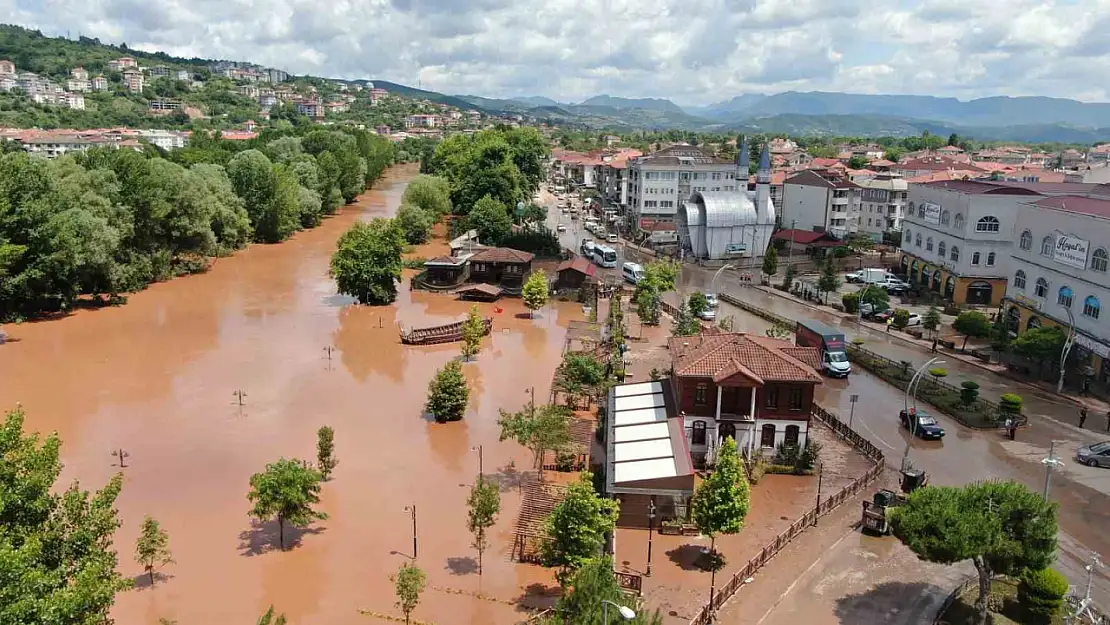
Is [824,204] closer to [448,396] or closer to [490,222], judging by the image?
[490,222]

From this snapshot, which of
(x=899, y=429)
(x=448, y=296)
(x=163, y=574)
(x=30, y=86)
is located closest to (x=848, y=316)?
(x=899, y=429)

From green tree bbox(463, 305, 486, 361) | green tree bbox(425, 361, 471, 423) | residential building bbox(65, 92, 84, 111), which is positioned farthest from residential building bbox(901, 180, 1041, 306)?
residential building bbox(65, 92, 84, 111)

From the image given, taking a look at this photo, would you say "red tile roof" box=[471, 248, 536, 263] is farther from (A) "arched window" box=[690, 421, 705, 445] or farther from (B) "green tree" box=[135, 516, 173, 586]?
→ (B) "green tree" box=[135, 516, 173, 586]

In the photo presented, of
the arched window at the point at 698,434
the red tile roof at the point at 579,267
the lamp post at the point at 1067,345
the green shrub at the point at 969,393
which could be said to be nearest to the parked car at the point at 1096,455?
the green shrub at the point at 969,393

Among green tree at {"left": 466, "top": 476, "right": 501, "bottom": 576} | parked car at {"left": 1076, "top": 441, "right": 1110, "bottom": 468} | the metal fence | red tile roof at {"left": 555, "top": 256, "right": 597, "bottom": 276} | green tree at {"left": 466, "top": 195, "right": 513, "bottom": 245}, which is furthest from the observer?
green tree at {"left": 466, "top": 195, "right": 513, "bottom": 245}

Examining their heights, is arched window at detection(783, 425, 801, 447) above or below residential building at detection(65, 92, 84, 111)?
below

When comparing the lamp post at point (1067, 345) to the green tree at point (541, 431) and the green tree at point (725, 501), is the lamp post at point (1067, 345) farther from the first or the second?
the green tree at point (541, 431)

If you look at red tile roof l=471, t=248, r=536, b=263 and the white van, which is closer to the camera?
red tile roof l=471, t=248, r=536, b=263

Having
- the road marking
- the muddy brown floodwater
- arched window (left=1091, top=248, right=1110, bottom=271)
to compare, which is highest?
arched window (left=1091, top=248, right=1110, bottom=271)
